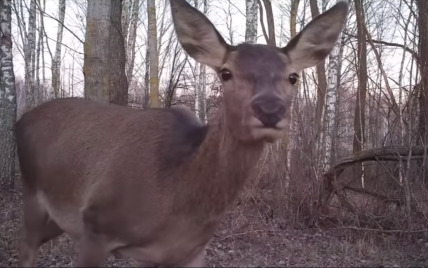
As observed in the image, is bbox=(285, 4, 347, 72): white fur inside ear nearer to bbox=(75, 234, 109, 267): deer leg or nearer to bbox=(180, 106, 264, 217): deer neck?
bbox=(180, 106, 264, 217): deer neck

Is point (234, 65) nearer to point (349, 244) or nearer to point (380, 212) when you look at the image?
point (349, 244)

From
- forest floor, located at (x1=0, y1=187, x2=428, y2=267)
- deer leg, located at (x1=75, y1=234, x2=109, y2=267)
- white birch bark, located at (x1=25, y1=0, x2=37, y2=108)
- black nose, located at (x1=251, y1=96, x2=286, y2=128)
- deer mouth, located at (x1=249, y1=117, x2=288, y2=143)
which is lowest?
forest floor, located at (x1=0, y1=187, x2=428, y2=267)

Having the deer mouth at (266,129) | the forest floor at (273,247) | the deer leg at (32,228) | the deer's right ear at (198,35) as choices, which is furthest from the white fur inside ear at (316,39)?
the forest floor at (273,247)

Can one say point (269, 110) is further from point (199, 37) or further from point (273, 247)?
point (273, 247)

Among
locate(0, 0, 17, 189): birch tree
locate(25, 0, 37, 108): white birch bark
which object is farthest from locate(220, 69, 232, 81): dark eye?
locate(25, 0, 37, 108): white birch bark

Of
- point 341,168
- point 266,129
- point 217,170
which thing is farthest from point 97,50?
point 266,129

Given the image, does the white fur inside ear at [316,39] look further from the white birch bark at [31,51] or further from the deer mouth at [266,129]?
the white birch bark at [31,51]

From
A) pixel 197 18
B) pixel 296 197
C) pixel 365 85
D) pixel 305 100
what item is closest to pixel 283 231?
pixel 296 197
